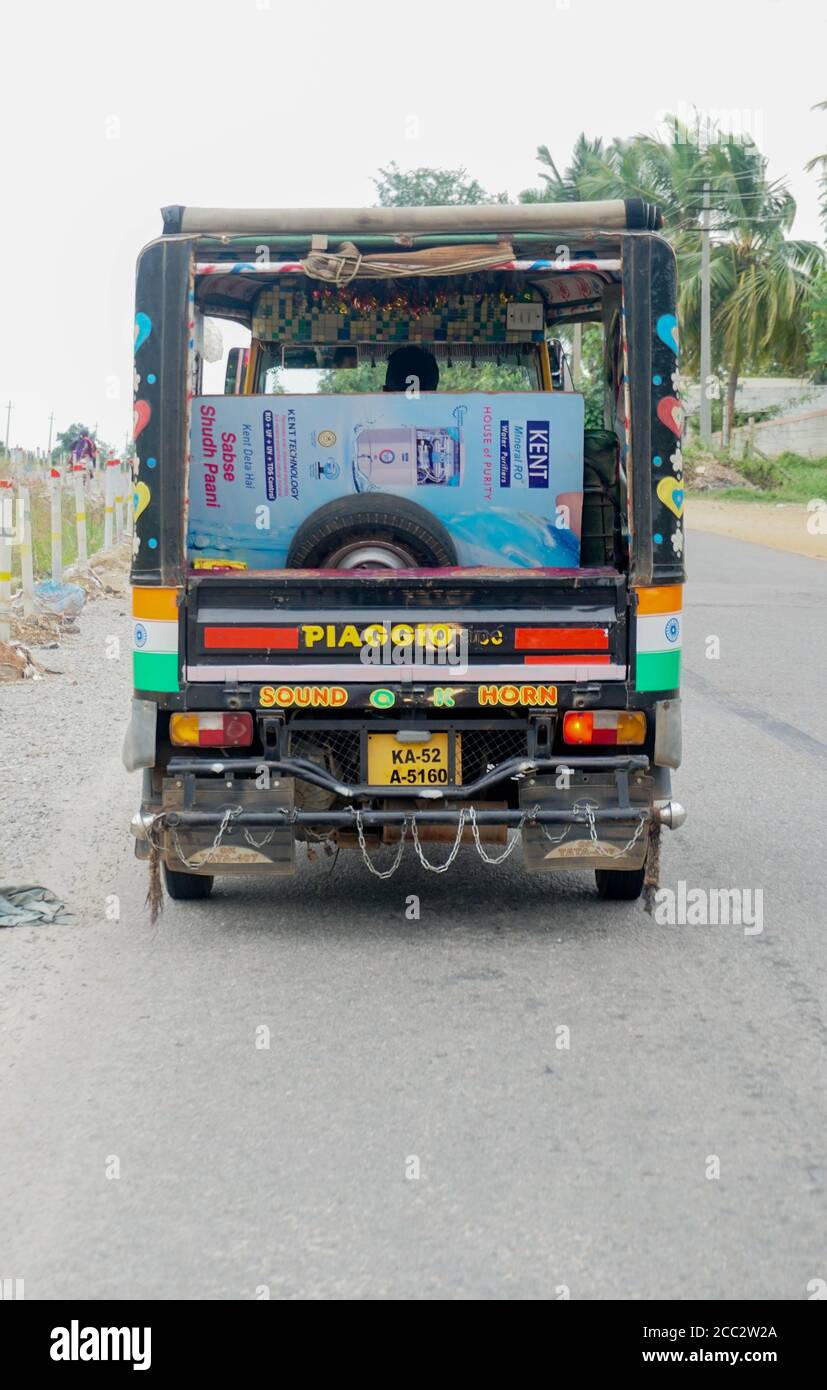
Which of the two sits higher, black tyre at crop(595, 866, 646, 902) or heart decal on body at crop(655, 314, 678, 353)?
heart decal on body at crop(655, 314, 678, 353)

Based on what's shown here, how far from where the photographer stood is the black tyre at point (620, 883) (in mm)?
6359

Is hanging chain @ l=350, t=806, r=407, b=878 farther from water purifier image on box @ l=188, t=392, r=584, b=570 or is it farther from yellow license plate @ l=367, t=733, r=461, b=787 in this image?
water purifier image on box @ l=188, t=392, r=584, b=570

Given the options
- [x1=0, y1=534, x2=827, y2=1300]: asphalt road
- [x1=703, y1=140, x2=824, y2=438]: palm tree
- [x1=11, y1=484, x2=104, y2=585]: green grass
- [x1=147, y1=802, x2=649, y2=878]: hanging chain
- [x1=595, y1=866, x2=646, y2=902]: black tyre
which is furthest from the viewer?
[x1=703, y1=140, x2=824, y2=438]: palm tree

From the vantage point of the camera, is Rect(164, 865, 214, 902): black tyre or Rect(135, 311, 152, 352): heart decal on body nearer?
Rect(135, 311, 152, 352): heart decal on body

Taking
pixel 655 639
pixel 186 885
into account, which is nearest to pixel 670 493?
pixel 655 639

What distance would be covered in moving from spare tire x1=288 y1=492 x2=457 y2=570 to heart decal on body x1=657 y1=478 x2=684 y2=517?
0.87m

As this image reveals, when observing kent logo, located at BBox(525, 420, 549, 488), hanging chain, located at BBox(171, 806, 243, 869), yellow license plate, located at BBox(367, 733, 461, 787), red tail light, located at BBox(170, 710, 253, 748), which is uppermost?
kent logo, located at BBox(525, 420, 549, 488)

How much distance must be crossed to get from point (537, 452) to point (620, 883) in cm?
175

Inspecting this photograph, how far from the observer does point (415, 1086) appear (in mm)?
4402

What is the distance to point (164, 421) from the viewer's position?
5957 millimetres

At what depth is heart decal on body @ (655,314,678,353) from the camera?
5898 mm

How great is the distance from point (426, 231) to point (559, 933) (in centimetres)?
267
